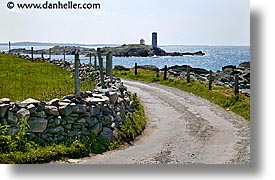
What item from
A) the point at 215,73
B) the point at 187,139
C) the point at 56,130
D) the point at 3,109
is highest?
the point at 215,73

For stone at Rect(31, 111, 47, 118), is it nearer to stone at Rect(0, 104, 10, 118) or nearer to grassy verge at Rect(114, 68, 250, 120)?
stone at Rect(0, 104, 10, 118)

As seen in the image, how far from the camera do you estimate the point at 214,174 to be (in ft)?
22.7

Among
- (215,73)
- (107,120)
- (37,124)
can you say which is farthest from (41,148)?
(215,73)

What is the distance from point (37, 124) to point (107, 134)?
4.03 ft

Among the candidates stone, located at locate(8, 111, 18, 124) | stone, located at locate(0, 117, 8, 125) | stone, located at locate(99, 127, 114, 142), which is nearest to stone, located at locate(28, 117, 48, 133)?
stone, located at locate(8, 111, 18, 124)

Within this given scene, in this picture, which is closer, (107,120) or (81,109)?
(81,109)

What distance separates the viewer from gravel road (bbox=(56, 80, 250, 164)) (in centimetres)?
748

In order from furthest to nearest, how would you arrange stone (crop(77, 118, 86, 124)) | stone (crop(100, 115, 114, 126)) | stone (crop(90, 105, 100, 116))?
stone (crop(100, 115, 114, 126))
stone (crop(90, 105, 100, 116))
stone (crop(77, 118, 86, 124))

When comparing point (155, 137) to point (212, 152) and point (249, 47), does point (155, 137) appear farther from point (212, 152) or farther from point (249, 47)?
point (249, 47)

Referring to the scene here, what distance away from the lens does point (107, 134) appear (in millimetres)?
8062

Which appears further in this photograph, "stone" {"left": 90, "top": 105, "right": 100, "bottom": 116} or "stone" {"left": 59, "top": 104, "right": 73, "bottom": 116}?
"stone" {"left": 90, "top": 105, "right": 100, "bottom": 116}

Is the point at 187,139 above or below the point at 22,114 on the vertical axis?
below

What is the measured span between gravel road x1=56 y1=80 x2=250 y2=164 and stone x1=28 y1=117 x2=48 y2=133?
73 centimetres

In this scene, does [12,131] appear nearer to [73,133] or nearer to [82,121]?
[73,133]
